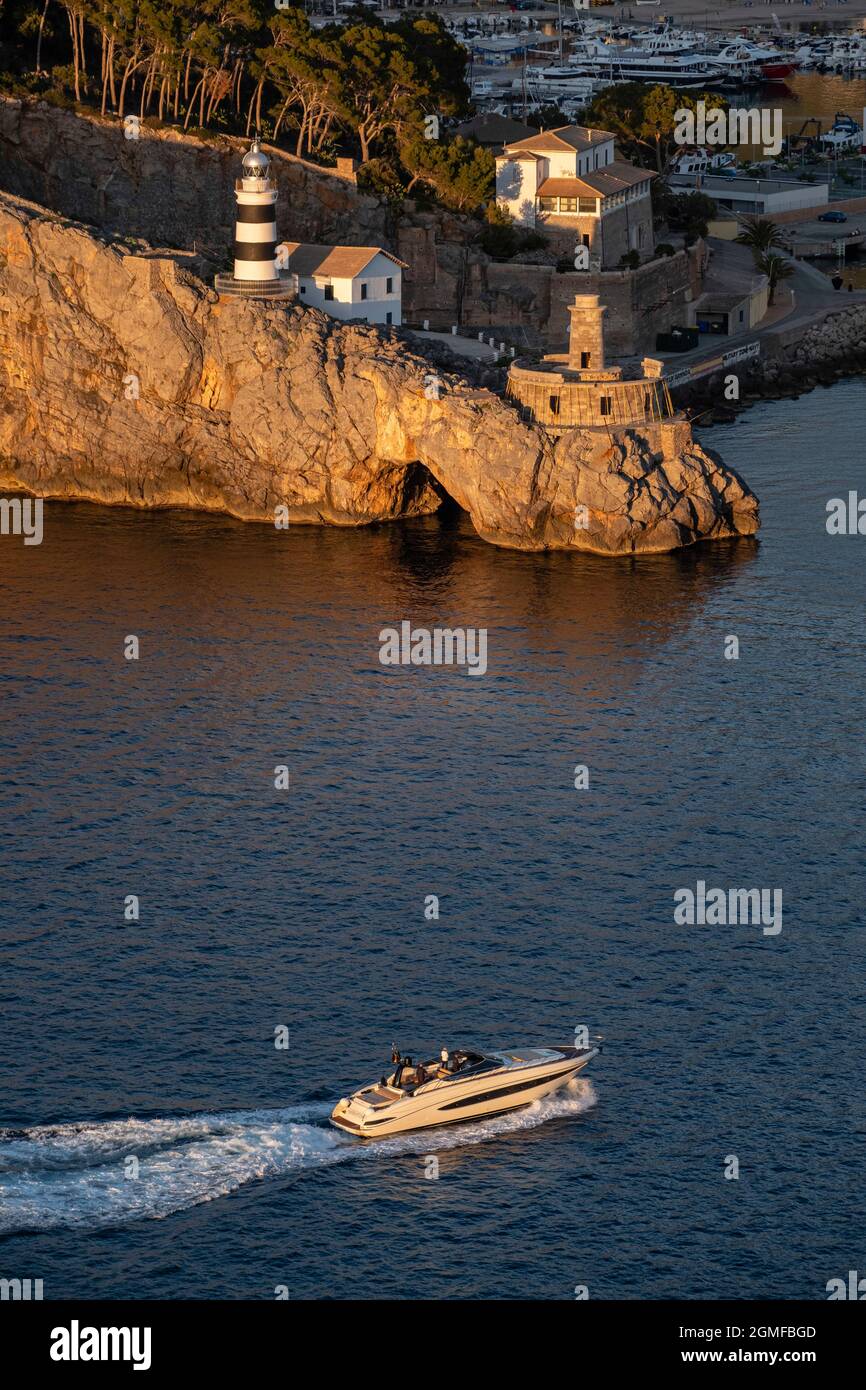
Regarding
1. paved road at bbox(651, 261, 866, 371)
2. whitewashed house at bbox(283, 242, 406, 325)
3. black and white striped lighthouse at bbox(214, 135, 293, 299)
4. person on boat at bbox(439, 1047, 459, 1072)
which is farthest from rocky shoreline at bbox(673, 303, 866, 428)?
person on boat at bbox(439, 1047, 459, 1072)

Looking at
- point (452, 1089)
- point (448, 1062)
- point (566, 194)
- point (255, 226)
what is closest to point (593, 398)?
point (255, 226)

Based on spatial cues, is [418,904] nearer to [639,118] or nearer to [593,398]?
[593,398]

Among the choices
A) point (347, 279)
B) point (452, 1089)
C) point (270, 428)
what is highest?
point (347, 279)

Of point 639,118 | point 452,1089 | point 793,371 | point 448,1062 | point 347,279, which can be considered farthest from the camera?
point 639,118

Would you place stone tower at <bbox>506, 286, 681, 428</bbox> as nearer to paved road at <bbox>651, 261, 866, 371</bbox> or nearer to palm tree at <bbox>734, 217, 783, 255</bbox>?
paved road at <bbox>651, 261, 866, 371</bbox>

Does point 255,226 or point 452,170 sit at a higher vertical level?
point 452,170

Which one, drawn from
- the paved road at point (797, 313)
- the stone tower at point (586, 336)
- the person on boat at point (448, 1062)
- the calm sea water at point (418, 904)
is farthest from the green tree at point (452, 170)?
the person on boat at point (448, 1062)

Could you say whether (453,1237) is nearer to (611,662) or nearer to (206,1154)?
(206,1154)
